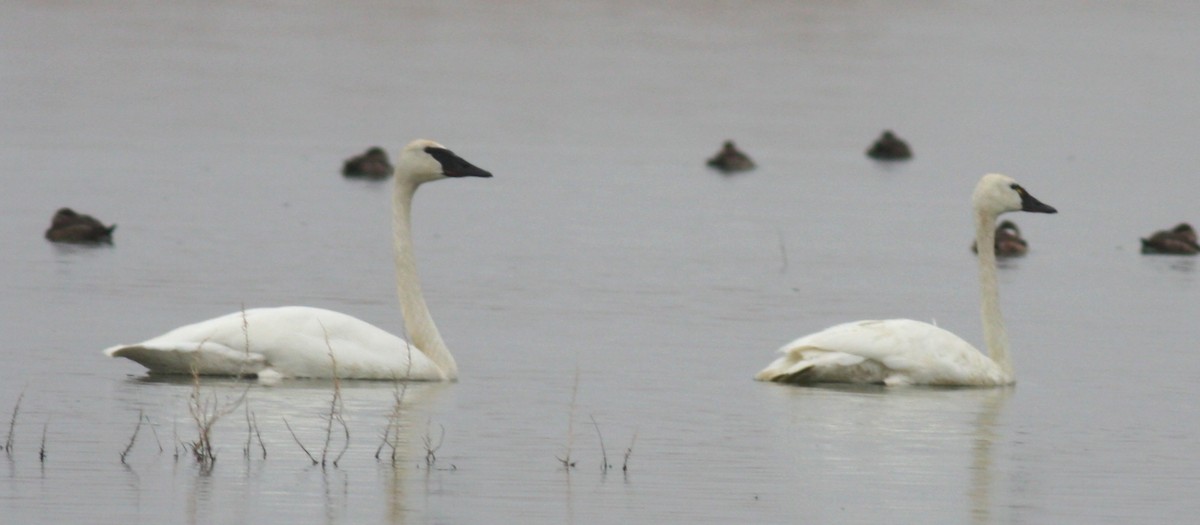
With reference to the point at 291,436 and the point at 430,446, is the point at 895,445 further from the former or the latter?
the point at 291,436

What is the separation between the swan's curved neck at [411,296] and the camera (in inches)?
500

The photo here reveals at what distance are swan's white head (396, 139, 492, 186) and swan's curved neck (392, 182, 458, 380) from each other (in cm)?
7

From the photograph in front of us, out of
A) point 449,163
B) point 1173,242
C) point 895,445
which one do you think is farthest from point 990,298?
point 1173,242

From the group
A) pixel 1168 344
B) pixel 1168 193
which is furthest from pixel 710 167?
pixel 1168 344

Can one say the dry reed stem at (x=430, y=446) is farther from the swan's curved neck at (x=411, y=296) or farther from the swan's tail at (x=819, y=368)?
the swan's tail at (x=819, y=368)

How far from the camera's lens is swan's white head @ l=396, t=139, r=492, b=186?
43.5 feet

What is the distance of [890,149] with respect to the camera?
33125 millimetres

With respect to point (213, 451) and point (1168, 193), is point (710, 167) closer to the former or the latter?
point (1168, 193)

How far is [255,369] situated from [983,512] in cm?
425

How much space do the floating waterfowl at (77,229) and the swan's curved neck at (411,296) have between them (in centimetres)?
614

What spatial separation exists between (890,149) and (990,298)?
63.4ft

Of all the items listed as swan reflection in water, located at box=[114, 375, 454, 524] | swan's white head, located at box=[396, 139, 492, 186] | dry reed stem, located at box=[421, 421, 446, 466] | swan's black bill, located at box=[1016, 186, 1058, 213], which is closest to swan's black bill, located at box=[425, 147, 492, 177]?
swan's white head, located at box=[396, 139, 492, 186]

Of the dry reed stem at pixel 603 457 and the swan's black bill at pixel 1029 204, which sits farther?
the swan's black bill at pixel 1029 204

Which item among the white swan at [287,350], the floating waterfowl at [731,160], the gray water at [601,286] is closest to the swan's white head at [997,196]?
the gray water at [601,286]
